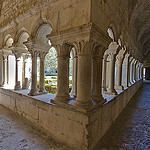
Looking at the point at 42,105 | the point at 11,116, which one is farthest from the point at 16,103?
the point at 42,105

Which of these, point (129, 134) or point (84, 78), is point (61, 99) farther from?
point (129, 134)

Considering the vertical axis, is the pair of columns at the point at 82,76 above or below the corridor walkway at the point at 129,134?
above

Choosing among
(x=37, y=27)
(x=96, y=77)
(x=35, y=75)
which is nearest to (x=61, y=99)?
(x=96, y=77)

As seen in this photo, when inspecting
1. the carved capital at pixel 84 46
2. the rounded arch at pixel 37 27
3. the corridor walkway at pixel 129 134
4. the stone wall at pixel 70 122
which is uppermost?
the rounded arch at pixel 37 27

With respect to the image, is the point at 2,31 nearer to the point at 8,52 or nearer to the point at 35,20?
the point at 8,52

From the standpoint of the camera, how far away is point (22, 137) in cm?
250

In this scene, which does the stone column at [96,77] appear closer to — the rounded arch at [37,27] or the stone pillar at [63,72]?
Result: the stone pillar at [63,72]

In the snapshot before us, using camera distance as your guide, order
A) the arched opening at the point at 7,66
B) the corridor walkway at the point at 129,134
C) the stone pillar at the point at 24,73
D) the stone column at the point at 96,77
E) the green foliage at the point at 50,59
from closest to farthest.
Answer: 1. the corridor walkway at the point at 129,134
2. the stone column at the point at 96,77
3. the stone pillar at the point at 24,73
4. the arched opening at the point at 7,66
5. the green foliage at the point at 50,59

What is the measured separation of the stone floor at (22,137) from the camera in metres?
2.19

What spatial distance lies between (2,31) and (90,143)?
219 inches

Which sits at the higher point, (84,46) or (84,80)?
(84,46)

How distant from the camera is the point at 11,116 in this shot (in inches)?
141

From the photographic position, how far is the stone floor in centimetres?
219

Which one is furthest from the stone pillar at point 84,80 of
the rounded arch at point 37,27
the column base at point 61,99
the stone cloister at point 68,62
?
the rounded arch at point 37,27
